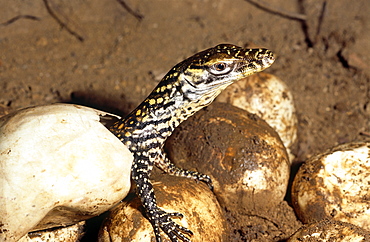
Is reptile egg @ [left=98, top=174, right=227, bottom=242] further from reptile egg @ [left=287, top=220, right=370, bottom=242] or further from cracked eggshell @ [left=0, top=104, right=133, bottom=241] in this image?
reptile egg @ [left=287, top=220, right=370, bottom=242]

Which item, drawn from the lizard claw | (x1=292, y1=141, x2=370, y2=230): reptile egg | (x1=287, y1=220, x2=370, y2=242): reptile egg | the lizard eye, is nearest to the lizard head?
the lizard eye

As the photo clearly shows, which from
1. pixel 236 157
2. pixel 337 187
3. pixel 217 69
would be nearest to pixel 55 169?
pixel 217 69

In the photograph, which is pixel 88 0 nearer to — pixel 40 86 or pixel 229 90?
pixel 40 86

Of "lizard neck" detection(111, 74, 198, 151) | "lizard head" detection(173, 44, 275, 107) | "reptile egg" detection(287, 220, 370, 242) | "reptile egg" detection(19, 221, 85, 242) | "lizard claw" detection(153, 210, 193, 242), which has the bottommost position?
"reptile egg" detection(19, 221, 85, 242)

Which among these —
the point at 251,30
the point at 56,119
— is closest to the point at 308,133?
the point at 251,30

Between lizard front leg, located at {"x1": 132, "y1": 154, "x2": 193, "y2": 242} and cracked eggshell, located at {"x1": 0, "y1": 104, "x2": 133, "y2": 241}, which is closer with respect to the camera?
cracked eggshell, located at {"x1": 0, "y1": 104, "x2": 133, "y2": 241}

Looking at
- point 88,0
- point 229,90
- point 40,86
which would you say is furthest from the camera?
point 88,0

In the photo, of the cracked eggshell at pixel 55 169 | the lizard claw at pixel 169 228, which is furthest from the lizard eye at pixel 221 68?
the lizard claw at pixel 169 228
